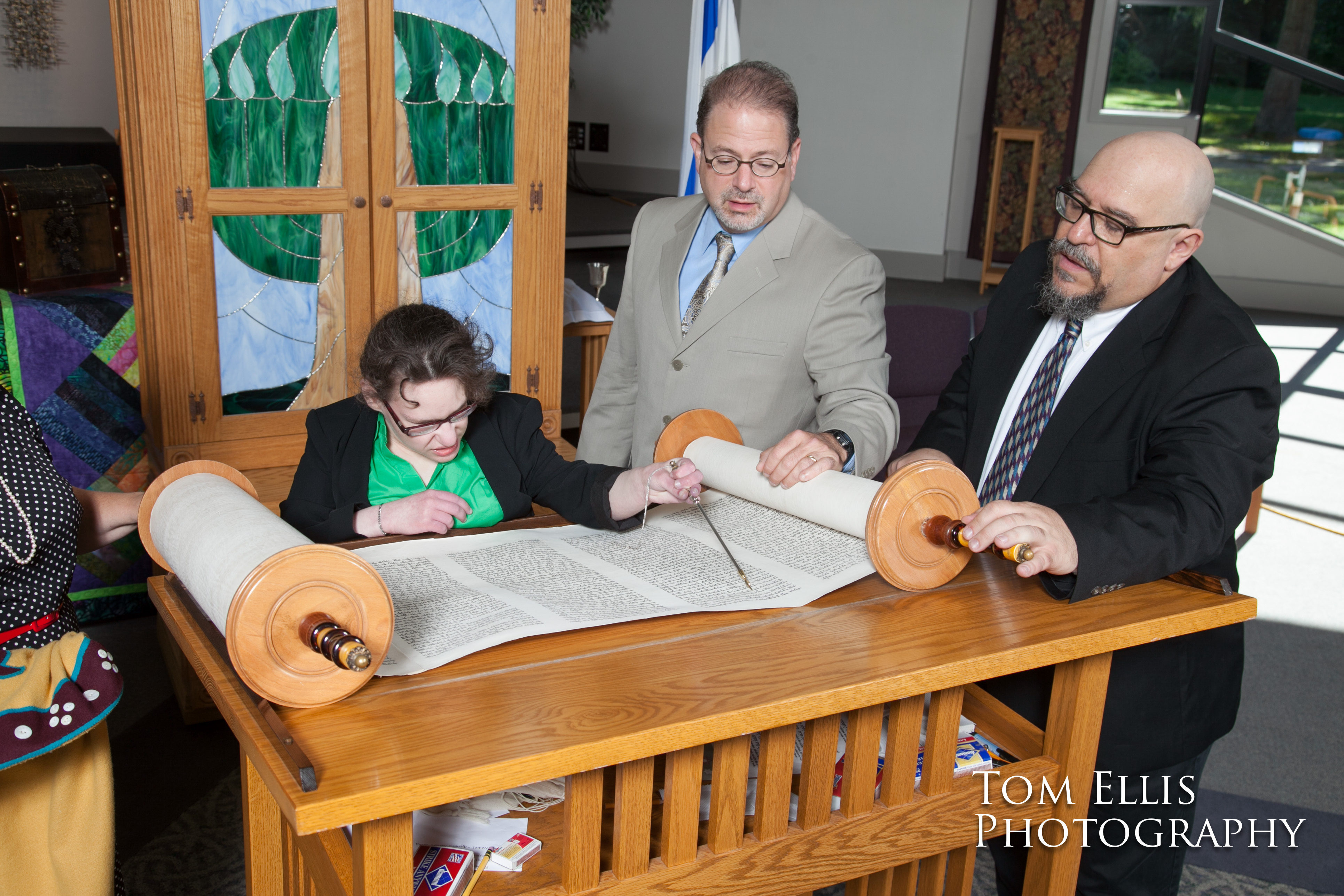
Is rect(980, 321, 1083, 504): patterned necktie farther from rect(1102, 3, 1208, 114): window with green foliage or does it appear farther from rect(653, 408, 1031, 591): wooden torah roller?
rect(1102, 3, 1208, 114): window with green foliage

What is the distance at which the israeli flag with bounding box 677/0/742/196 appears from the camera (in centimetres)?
378

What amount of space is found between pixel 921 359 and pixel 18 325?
9.28 ft

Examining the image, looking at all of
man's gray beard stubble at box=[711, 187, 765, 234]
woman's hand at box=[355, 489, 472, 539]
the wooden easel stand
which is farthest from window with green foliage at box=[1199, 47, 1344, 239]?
woman's hand at box=[355, 489, 472, 539]

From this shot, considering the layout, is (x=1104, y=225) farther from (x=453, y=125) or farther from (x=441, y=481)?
(x=453, y=125)

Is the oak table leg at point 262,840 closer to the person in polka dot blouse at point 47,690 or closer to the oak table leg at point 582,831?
the person in polka dot blouse at point 47,690

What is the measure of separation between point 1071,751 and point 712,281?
3.77 feet

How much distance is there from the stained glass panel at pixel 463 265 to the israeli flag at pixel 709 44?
36.5 inches

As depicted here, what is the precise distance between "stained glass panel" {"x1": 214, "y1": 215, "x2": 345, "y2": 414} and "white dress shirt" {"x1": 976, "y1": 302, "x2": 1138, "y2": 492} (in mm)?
1802

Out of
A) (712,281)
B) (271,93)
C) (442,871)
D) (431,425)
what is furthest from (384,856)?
(271,93)

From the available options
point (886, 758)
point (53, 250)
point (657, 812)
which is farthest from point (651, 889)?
point (53, 250)

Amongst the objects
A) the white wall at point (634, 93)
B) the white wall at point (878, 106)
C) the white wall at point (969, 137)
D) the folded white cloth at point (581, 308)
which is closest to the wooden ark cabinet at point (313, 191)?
the folded white cloth at point (581, 308)

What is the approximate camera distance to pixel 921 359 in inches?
148

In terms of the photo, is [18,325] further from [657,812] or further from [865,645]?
[865,645]

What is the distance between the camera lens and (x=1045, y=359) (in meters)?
1.87
